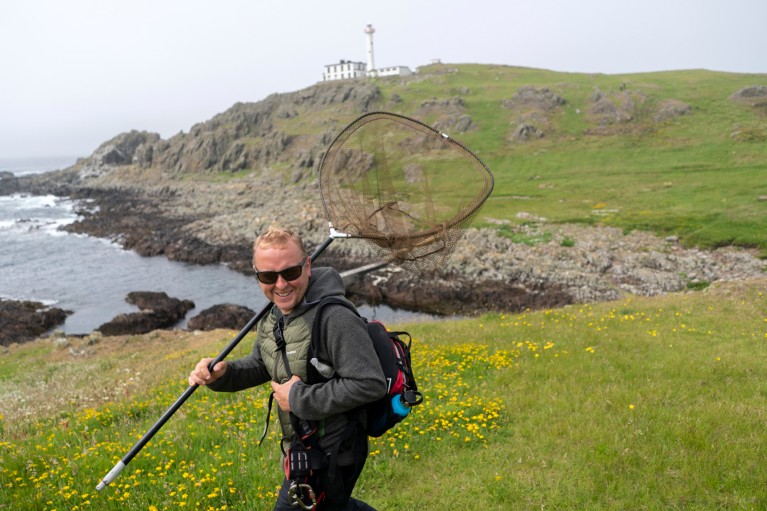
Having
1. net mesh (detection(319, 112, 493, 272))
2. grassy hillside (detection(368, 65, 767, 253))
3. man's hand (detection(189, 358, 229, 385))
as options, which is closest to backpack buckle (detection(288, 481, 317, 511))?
man's hand (detection(189, 358, 229, 385))

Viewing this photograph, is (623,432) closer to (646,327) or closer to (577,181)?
(646,327)

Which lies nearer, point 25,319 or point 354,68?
point 25,319

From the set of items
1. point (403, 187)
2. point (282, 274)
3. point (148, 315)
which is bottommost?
point (148, 315)

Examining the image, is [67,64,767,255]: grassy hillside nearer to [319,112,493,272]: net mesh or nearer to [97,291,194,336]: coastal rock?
[97,291,194,336]: coastal rock

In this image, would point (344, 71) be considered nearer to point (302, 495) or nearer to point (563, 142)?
point (563, 142)

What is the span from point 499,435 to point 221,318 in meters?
26.4

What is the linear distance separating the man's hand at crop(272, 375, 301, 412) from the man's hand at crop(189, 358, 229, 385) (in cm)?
76

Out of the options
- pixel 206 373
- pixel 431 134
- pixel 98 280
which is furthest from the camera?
pixel 98 280

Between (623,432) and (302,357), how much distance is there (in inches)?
230

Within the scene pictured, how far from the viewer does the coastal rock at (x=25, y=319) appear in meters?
29.4

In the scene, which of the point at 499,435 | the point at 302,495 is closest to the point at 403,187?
the point at 302,495

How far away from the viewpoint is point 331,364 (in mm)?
3641

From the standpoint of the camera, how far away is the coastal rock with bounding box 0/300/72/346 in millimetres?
29391

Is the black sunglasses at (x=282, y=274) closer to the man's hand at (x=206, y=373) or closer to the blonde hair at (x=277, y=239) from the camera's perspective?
the blonde hair at (x=277, y=239)
